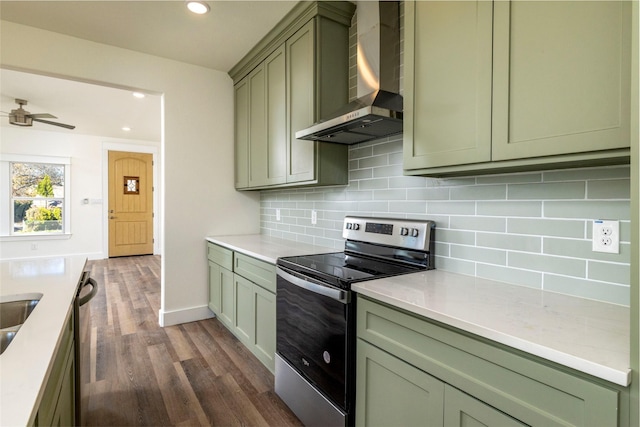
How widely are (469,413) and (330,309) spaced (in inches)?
→ 27.0

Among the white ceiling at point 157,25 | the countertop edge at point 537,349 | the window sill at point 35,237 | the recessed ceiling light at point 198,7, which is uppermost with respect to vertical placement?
the white ceiling at point 157,25

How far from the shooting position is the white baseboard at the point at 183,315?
10.5ft

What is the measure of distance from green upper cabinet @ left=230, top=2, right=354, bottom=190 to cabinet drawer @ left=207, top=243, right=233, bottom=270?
680 millimetres

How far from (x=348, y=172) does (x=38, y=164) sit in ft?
22.0

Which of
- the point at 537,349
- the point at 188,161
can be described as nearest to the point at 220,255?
the point at 188,161

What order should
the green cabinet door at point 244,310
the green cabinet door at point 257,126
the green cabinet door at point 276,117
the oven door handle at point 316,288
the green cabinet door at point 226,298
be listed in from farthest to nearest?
the green cabinet door at point 257,126 < the green cabinet door at point 226,298 < the green cabinet door at point 276,117 < the green cabinet door at point 244,310 < the oven door handle at point 316,288

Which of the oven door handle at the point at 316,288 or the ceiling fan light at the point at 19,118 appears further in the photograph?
the ceiling fan light at the point at 19,118

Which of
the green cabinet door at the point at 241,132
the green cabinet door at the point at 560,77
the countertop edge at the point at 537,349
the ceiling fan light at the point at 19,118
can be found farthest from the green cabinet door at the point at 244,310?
the ceiling fan light at the point at 19,118

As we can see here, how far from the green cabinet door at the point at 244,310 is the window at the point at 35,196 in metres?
5.72

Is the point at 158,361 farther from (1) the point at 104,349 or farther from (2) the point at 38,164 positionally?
(2) the point at 38,164

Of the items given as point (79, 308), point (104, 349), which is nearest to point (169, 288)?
point (104, 349)

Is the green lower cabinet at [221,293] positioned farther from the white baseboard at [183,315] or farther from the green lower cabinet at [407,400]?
the green lower cabinet at [407,400]

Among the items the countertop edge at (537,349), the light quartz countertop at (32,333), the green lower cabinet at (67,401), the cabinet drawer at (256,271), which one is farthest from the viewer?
the cabinet drawer at (256,271)

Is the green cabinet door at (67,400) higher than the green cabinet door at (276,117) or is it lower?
lower
